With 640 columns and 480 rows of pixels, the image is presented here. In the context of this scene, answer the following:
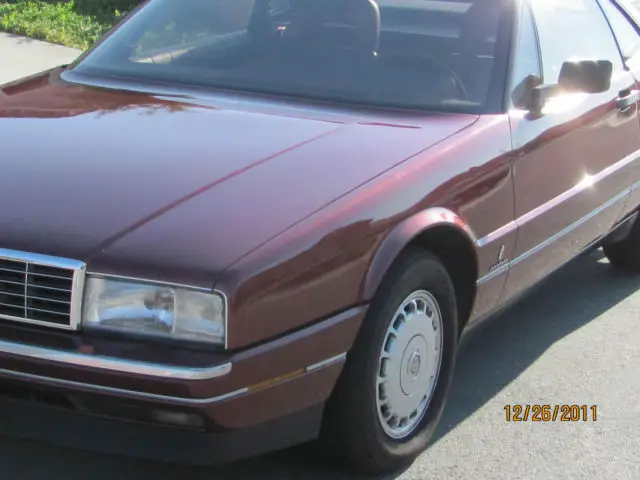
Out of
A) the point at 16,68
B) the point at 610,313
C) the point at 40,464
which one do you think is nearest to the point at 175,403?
the point at 40,464

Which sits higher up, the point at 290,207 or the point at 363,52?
the point at 363,52

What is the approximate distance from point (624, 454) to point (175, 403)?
1.81m

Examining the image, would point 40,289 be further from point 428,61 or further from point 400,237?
point 428,61

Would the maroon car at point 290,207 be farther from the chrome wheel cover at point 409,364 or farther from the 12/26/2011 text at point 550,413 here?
the 12/26/2011 text at point 550,413

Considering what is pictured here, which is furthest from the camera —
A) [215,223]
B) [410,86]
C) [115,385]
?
[410,86]

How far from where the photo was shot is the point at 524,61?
405cm

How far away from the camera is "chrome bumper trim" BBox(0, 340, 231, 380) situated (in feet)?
Answer: 8.42

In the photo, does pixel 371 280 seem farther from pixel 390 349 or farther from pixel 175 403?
pixel 175 403

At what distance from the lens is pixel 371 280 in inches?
117

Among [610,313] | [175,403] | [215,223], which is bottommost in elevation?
[610,313]

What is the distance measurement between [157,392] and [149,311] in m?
0.21

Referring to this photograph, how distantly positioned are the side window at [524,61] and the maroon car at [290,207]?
1 cm

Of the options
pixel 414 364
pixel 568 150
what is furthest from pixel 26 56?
pixel 414 364

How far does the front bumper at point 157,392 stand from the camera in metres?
2.58
